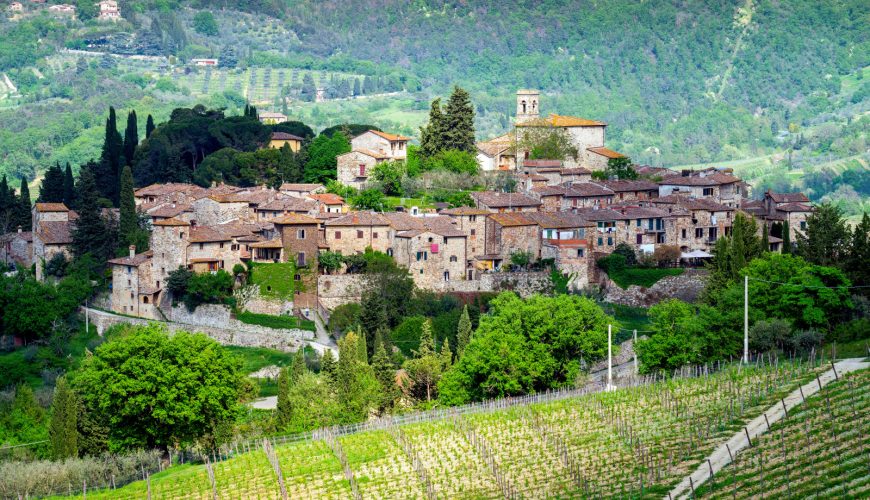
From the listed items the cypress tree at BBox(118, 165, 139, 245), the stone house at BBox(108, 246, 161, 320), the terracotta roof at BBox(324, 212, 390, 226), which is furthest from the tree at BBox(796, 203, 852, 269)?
the cypress tree at BBox(118, 165, 139, 245)

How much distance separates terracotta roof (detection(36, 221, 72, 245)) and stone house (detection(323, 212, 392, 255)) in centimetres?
1536

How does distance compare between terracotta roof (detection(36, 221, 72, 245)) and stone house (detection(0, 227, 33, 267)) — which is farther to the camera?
stone house (detection(0, 227, 33, 267))

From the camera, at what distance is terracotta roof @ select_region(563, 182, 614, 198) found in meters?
81.9

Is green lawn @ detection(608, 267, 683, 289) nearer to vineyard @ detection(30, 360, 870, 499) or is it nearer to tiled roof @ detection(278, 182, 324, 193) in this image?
tiled roof @ detection(278, 182, 324, 193)

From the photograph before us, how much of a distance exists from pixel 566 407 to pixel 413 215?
2783cm

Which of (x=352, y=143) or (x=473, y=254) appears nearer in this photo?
(x=473, y=254)

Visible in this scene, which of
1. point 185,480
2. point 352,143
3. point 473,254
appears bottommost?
point 185,480

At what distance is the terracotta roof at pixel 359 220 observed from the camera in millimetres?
73125

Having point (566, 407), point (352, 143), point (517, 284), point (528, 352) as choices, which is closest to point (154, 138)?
point (352, 143)

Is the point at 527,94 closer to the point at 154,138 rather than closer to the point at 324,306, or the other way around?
the point at 154,138

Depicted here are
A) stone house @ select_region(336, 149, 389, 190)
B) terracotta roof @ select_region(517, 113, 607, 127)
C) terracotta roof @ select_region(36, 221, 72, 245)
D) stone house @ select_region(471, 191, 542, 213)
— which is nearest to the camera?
stone house @ select_region(471, 191, 542, 213)

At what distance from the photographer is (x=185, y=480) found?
45.1 metres

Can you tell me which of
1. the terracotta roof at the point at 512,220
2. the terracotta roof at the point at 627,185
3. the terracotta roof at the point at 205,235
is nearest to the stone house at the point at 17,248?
the terracotta roof at the point at 205,235

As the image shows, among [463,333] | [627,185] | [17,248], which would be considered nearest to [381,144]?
[627,185]
